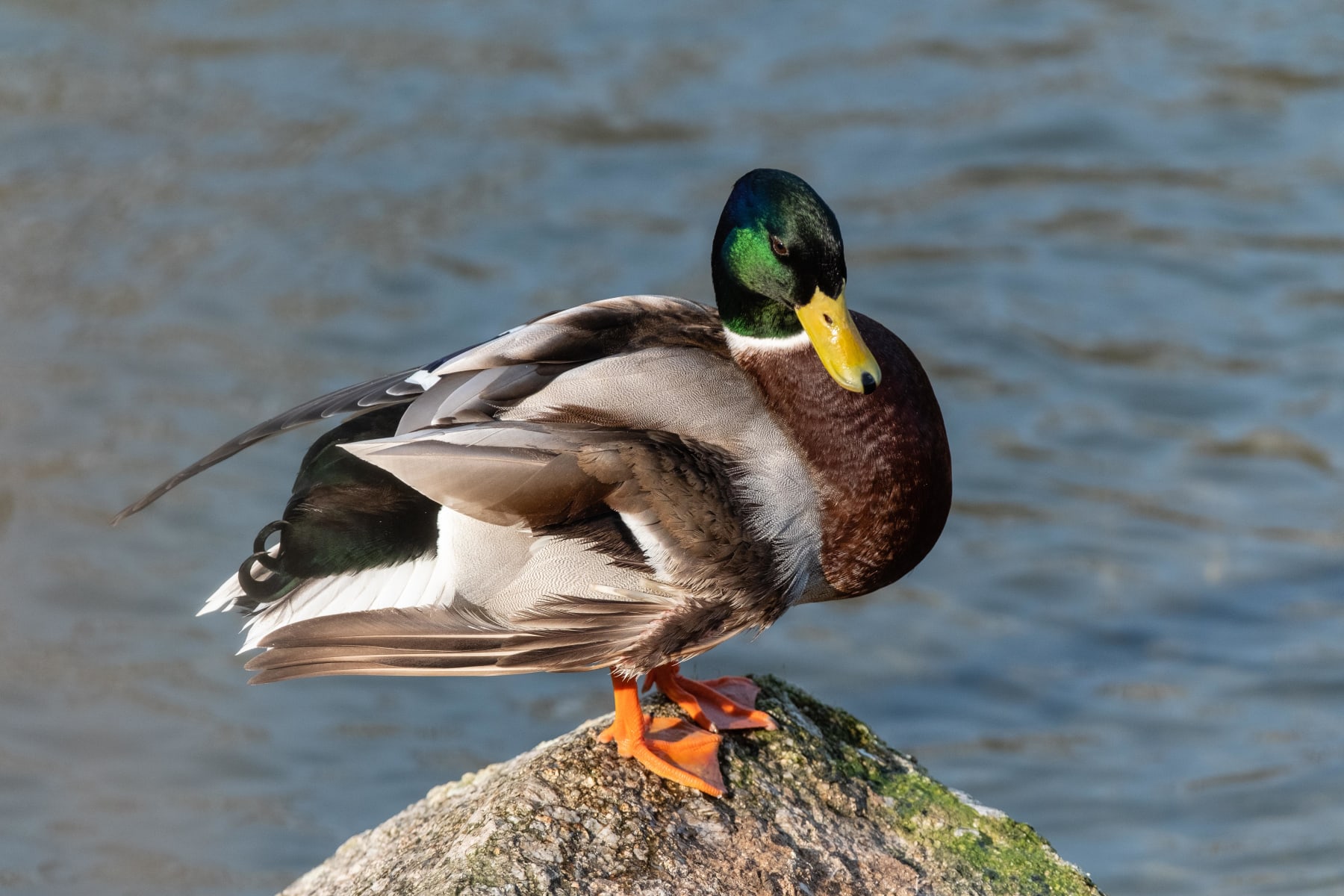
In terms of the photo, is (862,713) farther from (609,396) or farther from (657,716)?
(609,396)

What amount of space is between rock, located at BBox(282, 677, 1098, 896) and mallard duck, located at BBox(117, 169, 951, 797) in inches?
3.9

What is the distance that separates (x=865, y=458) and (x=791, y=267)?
0.47m

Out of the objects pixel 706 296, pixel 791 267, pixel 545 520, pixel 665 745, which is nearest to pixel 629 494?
pixel 545 520

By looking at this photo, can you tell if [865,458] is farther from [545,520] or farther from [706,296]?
[706,296]

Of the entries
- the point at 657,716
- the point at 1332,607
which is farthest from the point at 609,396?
the point at 1332,607

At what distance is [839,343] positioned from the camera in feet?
11.8

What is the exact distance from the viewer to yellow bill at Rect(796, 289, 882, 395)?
140 inches

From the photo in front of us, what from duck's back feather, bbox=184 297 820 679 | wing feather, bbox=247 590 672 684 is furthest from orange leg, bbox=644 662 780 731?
wing feather, bbox=247 590 672 684

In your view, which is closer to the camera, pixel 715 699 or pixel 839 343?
pixel 839 343

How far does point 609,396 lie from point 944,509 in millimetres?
868

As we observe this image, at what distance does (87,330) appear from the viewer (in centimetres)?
814

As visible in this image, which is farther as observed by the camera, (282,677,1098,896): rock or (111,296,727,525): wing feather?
(111,296,727,525): wing feather

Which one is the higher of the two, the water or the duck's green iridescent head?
the duck's green iridescent head

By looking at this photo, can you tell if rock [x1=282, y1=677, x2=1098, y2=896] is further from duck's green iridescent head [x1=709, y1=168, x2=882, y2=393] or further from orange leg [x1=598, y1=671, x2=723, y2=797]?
duck's green iridescent head [x1=709, y1=168, x2=882, y2=393]
